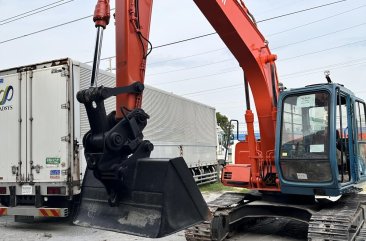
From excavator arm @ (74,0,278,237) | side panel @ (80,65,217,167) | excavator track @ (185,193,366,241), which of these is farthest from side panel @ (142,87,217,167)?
excavator arm @ (74,0,278,237)

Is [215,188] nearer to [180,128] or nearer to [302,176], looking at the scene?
[180,128]

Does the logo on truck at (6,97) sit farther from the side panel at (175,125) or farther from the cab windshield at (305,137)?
the cab windshield at (305,137)

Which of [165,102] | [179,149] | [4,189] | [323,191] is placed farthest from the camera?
[179,149]

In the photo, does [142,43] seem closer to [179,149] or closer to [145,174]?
[145,174]

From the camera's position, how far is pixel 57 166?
8336mm

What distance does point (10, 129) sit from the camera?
356 inches

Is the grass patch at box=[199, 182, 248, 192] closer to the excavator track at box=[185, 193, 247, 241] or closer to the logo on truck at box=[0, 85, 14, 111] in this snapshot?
the excavator track at box=[185, 193, 247, 241]

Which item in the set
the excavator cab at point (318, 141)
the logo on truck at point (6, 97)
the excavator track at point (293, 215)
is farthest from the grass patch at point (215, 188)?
the excavator cab at point (318, 141)

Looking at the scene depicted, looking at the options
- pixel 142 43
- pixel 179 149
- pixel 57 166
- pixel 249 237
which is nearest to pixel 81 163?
pixel 57 166

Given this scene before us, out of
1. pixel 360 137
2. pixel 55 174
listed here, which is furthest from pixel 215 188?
pixel 360 137

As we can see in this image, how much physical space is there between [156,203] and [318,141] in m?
3.49

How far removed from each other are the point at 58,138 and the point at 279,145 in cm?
428

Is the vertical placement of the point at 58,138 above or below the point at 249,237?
above

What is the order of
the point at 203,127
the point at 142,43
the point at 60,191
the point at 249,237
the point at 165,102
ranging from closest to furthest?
the point at 142,43 < the point at 249,237 < the point at 60,191 < the point at 165,102 < the point at 203,127
